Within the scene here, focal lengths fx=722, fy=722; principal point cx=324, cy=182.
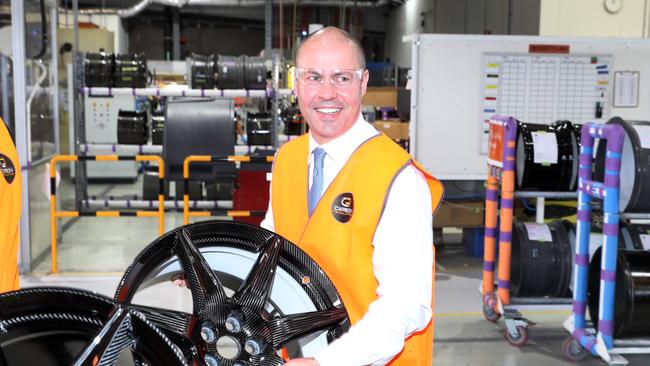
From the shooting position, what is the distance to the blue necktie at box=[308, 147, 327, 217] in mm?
2088

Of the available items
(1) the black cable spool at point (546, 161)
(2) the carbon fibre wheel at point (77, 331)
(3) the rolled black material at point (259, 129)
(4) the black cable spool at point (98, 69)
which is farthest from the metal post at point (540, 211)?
(4) the black cable spool at point (98, 69)

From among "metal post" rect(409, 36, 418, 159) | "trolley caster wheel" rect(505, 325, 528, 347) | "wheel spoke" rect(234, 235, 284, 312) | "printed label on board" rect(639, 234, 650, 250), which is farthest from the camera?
"metal post" rect(409, 36, 418, 159)

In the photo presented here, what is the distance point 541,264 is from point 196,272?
13.0 feet

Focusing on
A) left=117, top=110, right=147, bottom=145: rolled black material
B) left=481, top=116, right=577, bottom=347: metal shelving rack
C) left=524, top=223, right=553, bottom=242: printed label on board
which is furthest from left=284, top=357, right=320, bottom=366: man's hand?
left=117, top=110, right=147, bottom=145: rolled black material

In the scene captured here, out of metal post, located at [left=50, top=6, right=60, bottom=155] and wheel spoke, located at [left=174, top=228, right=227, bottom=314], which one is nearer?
wheel spoke, located at [left=174, top=228, right=227, bottom=314]

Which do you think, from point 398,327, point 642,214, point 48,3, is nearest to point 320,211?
point 398,327

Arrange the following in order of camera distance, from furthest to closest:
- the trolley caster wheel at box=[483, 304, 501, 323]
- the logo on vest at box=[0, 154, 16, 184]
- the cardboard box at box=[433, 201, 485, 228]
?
the cardboard box at box=[433, 201, 485, 228] < the trolley caster wheel at box=[483, 304, 501, 323] < the logo on vest at box=[0, 154, 16, 184]

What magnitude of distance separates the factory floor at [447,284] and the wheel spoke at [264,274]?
3.24 m

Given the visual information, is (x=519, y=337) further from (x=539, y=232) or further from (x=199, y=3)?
(x=199, y=3)

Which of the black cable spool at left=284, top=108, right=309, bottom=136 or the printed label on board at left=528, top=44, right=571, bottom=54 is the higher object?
the printed label on board at left=528, top=44, right=571, bottom=54

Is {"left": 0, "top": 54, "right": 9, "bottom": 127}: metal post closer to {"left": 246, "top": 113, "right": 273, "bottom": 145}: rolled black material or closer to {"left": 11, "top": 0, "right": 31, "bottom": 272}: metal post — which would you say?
{"left": 11, "top": 0, "right": 31, "bottom": 272}: metal post

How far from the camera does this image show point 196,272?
186cm

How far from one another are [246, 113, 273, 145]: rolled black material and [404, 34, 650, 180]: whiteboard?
271 cm

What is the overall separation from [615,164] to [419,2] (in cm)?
1692
